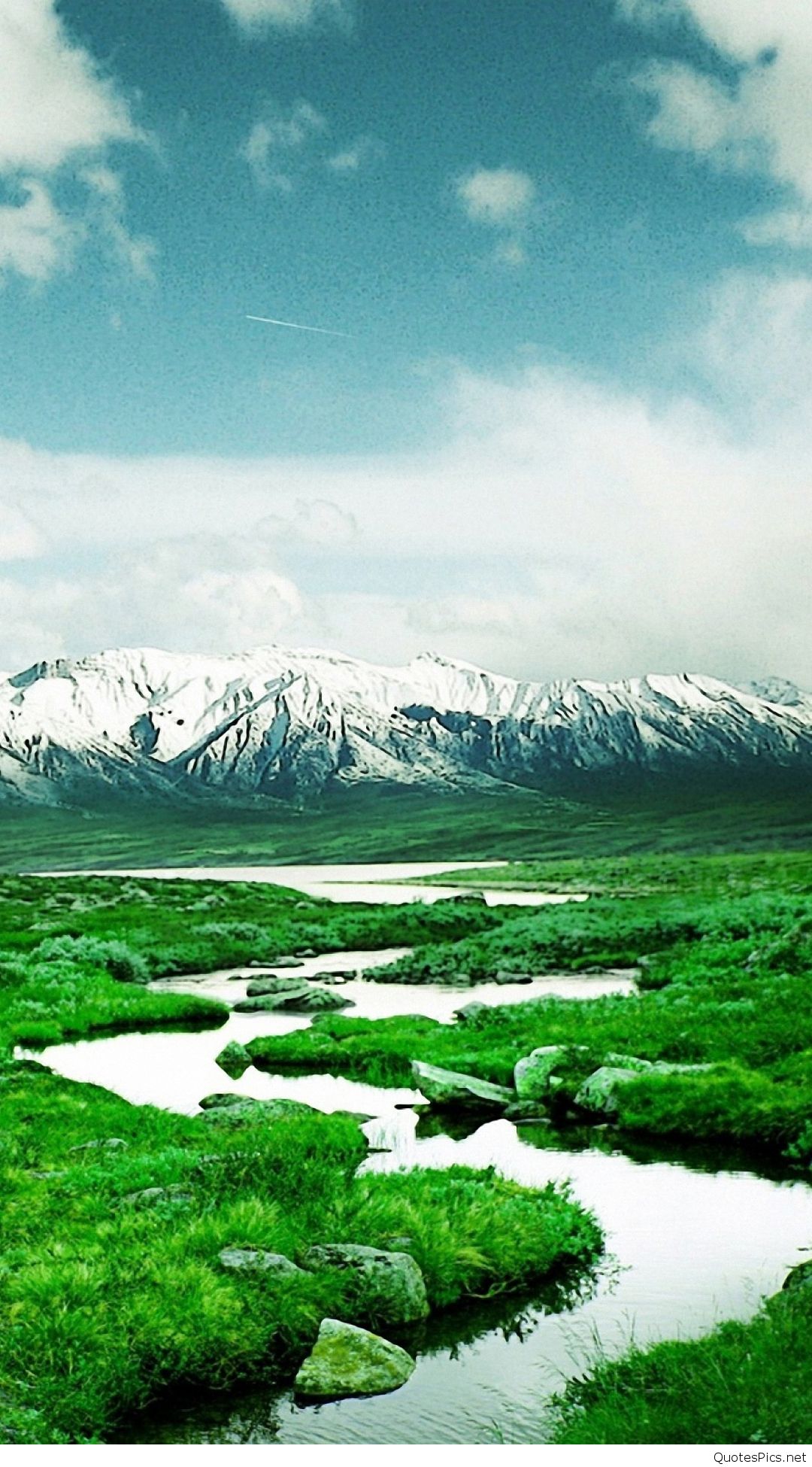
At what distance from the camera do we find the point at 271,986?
44531mm

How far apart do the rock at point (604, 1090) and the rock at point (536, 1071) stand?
95 centimetres

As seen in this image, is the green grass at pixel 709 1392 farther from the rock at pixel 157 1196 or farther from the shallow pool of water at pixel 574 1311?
the rock at pixel 157 1196

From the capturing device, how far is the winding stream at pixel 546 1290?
11.4m

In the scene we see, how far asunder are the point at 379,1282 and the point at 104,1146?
293 inches

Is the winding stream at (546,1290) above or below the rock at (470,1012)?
above

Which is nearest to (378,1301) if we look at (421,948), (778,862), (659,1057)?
(659,1057)

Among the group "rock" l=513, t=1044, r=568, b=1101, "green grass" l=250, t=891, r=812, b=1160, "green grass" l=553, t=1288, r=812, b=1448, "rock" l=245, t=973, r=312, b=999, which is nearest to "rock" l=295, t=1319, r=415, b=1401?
"green grass" l=553, t=1288, r=812, b=1448

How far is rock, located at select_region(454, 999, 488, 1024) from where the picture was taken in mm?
34000

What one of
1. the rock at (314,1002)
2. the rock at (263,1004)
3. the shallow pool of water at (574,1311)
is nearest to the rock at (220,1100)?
the shallow pool of water at (574,1311)

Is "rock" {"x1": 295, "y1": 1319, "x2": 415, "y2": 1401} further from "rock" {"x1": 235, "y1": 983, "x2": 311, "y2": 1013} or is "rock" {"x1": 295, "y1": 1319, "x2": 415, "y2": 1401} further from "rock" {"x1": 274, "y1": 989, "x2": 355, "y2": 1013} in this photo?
"rock" {"x1": 235, "y1": 983, "x2": 311, "y2": 1013}

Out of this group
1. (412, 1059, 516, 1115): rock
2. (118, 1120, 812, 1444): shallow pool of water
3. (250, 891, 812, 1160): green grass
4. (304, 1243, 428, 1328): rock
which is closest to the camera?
(118, 1120, 812, 1444): shallow pool of water

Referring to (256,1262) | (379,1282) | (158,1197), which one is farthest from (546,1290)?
(158,1197)

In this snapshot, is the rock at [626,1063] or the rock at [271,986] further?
the rock at [271,986]

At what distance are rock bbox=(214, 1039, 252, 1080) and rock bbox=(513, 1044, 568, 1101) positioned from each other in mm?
7253
